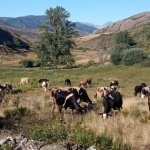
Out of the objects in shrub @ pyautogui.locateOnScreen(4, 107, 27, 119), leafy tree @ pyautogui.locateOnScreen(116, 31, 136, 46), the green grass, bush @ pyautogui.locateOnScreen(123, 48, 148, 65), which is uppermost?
leafy tree @ pyautogui.locateOnScreen(116, 31, 136, 46)

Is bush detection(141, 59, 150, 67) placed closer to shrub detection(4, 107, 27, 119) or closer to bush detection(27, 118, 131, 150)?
shrub detection(4, 107, 27, 119)

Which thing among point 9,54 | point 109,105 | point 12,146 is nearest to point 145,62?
point 109,105

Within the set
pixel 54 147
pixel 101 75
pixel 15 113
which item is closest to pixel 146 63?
pixel 101 75

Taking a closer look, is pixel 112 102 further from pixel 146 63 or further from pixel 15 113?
pixel 146 63

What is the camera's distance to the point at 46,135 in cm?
615

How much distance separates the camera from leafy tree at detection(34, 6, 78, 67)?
47531 mm

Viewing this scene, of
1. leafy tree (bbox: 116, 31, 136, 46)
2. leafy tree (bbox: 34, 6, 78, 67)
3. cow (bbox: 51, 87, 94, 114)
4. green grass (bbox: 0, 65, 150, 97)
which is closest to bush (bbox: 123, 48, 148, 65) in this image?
green grass (bbox: 0, 65, 150, 97)

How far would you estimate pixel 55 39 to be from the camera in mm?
49125

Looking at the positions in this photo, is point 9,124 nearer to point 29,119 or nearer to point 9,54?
point 29,119

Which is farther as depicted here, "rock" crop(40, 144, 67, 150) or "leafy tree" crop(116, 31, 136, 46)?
"leafy tree" crop(116, 31, 136, 46)

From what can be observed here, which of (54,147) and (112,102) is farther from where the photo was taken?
(112,102)

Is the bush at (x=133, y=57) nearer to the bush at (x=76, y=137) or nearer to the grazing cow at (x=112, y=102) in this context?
the grazing cow at (x=112, y=102)

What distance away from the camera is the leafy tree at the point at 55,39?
47531 millimetres

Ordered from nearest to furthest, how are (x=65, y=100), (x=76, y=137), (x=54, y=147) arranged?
(x=54, y=147) → (x=76, y=137) → (x=65, y=100)
